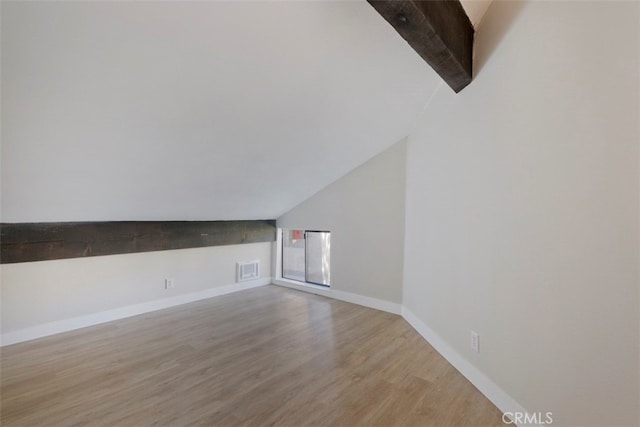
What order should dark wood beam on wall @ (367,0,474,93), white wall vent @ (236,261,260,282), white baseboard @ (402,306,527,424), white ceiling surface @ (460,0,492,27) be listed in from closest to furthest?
dark wood beam on wall @ (367,0,474,93) < white baseboard @ (402,306,527,424) < white ceiling surface @ (460,0,492,27) < white wall vent @ (236,261,260,282)

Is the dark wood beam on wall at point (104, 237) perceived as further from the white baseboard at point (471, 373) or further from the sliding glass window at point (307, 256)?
the white baseboard at point (471, 373)

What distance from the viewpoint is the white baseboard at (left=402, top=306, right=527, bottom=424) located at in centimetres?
167

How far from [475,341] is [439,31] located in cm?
197

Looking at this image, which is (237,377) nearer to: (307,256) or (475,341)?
(475,341)

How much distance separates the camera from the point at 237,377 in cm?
210

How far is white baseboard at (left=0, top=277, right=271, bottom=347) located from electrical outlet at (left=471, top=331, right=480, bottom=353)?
3.39 m

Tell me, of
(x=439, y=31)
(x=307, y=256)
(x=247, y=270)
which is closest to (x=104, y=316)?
(x=247, y=270)

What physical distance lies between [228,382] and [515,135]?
246cm

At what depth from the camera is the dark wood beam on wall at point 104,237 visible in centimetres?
250

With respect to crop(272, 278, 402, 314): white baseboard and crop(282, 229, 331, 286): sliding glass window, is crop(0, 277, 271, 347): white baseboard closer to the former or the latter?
crop(272, 278, 402, 314): white baseboard

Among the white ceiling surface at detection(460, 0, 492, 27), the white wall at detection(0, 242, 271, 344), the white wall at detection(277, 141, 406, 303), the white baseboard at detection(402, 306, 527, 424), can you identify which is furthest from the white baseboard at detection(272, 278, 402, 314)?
the white ceiling surface at detection(460, 0, 492, 27)

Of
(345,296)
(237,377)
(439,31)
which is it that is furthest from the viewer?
(345,296)

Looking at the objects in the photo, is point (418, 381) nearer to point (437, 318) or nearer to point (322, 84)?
point (437, 318)

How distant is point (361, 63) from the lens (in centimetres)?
197
